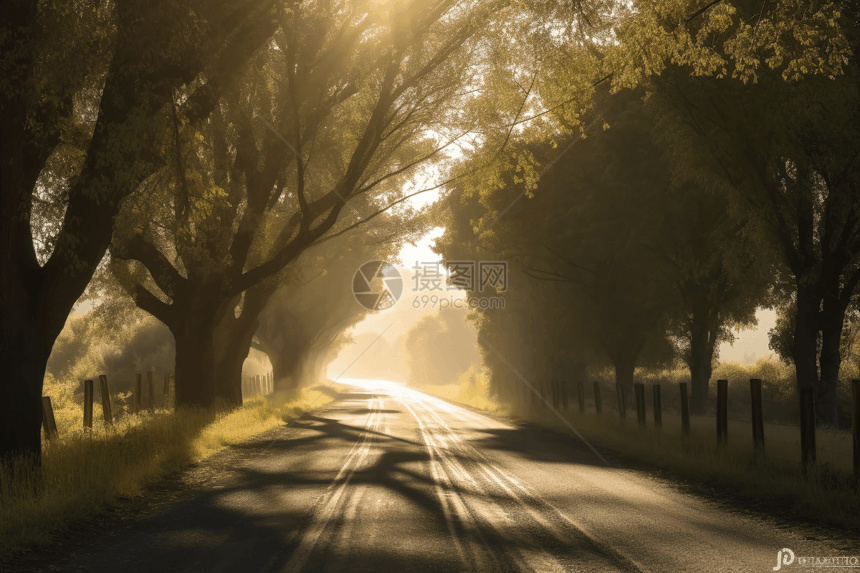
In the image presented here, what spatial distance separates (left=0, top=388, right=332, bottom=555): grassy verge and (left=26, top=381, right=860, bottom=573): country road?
842 millimetres

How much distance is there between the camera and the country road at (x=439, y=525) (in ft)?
20.4

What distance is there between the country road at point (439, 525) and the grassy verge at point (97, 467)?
0.84 meters

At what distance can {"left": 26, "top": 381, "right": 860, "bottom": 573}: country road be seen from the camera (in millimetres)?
6207

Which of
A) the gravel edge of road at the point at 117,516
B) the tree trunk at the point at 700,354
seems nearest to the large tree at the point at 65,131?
the gravel edge of road at the point at 117,516

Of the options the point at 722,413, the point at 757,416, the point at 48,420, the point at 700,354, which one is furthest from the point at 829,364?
the point at 48,420

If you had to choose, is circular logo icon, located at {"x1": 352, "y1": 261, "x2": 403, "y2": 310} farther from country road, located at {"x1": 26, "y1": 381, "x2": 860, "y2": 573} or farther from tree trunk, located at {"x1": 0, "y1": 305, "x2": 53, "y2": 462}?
tree trunk, located at {"x1": 0, "y1": 305, "x2": 53, "y2": 462}

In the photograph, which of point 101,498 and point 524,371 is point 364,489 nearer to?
point 101,498

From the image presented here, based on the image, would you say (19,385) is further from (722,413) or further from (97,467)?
(722,413)

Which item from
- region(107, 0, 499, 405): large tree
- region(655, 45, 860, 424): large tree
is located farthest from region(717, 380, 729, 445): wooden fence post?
region(107, 0, 499, 405): large tree

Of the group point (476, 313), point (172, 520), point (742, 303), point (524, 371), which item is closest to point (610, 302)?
point (742, 303)

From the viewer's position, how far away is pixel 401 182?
2695 cm

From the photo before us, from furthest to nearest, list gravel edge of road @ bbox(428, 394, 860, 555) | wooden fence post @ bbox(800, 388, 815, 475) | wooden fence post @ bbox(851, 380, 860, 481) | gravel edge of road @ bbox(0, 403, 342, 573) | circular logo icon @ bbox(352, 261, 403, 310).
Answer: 1. circular logo icon @ bbox(352, 261, 403, 310)
2. wooden fence post @ bbox(800, 388, 815, 475)
3. wooden fence post @ bbox(851, 380, 860, 481)
4. gravel edge of road @ bbox(428, 394, 860, 555)
5. gravel edge of road @ bbox(0, 403, 342, 573)

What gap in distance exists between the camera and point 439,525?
7.58 m

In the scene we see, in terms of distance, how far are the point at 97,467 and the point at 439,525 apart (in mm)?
5523
